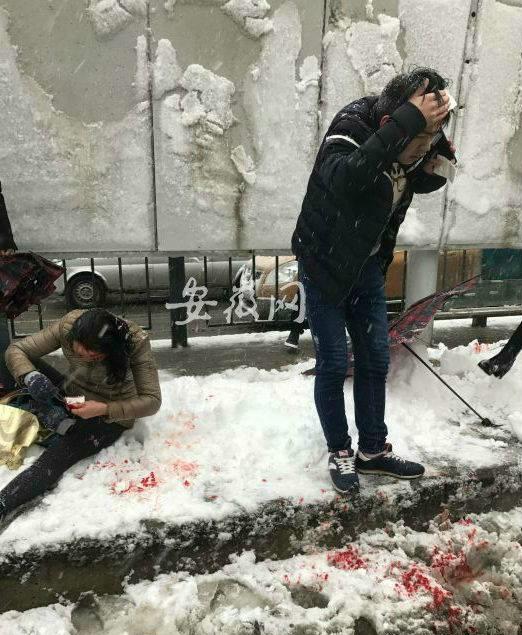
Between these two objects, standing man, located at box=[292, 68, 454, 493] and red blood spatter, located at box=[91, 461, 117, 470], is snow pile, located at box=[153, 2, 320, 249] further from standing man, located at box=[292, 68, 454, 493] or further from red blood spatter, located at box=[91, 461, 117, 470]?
red blood spatter, located at box=[91, 461, 117, 470]

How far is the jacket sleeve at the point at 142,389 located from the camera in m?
2.97

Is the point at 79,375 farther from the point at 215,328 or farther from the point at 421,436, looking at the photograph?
the point at 215,328

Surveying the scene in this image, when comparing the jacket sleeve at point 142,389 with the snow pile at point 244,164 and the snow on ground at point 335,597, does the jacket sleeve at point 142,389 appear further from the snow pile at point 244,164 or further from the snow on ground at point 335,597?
the snow pile at point 244,164

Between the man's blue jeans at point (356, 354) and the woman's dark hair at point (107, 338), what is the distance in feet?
3.38

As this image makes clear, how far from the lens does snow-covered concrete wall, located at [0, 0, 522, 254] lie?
12.2 ft

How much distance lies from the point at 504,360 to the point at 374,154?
2.33 meters

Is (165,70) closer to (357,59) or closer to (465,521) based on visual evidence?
(357,59)

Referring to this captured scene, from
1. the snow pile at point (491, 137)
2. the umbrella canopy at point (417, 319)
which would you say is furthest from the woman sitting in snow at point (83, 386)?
the snow pile at point (491, 137)

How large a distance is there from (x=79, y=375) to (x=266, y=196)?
6.84 ft

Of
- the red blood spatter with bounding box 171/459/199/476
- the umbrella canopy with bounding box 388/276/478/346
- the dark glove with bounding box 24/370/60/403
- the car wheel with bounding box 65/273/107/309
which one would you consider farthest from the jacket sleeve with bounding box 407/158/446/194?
the car wheel with bounding box 65/273/107/309

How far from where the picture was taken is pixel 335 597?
2.38 meters

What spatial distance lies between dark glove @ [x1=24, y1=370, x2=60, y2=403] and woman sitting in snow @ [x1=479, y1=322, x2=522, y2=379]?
2.97 metres

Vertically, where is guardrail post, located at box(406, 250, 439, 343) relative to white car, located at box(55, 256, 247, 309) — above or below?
above

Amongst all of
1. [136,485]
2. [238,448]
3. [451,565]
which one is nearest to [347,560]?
[451,565]
